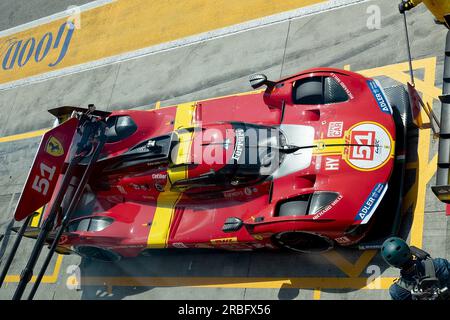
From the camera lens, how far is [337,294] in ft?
36.0

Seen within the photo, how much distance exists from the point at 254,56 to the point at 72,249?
623cm

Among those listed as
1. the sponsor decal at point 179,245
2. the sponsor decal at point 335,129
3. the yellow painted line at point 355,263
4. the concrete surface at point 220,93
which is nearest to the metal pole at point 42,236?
the concrete surface at point 220,93

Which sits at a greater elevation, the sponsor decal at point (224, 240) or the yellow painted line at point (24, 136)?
the sponsor decal at point (224, 240)

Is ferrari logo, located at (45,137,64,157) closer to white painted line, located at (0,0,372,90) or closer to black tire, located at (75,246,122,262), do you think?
black tire, located at (75,246,122,262)

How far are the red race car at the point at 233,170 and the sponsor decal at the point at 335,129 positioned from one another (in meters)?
0.03

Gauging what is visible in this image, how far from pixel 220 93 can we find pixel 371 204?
621cm

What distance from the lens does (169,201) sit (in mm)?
12273

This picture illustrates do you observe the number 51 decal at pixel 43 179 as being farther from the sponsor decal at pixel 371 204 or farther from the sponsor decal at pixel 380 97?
the sponsor decal at pixel 380 97

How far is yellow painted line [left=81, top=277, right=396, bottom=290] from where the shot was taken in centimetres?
1093

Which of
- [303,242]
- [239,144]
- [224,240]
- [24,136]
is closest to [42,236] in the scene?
[224,240]

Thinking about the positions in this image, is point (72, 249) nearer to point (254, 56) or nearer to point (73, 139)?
point (73, 139)

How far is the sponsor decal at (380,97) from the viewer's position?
1073 centimetres

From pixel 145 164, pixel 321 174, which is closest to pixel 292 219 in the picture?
pixel 321 174

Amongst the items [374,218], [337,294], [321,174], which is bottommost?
[337,294]
